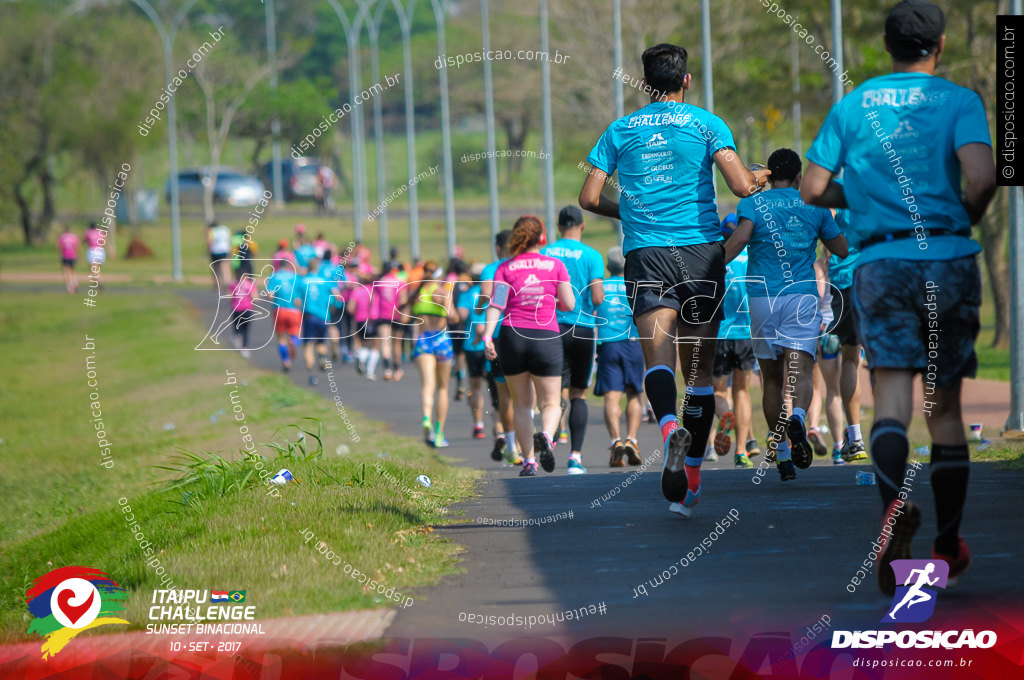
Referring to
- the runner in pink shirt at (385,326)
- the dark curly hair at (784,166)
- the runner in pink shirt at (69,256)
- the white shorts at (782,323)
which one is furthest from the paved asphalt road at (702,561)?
the runner in pink shirt at (69,256)

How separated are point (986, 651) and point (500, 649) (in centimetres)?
154

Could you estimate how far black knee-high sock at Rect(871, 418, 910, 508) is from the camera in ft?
16.5

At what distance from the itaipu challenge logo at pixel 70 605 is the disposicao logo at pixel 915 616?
2783 millimetres

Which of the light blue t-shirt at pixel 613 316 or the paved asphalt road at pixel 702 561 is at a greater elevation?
the light blue t-shirt at pixel 613 316

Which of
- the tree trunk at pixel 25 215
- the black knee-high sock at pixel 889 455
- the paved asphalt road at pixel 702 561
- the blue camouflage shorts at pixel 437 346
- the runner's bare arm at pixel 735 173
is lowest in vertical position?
the paved asphalt road at pixel 702 561

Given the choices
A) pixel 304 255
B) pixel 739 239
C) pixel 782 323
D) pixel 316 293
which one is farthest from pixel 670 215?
pixel 304 255

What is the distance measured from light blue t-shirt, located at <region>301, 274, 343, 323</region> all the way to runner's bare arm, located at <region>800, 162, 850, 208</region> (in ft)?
54.1

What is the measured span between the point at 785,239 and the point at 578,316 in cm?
328

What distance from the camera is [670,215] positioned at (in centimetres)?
678

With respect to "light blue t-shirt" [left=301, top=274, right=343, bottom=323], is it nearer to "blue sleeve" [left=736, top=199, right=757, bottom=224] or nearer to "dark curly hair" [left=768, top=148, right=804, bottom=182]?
"dark curly hair" [left=768, top=148, right=804, bottom=182]

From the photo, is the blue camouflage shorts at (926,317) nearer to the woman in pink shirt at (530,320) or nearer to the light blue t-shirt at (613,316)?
the woman in pink shirt at (530,320)

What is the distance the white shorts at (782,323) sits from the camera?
8.49 m

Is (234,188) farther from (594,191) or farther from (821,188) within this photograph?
(821,188)

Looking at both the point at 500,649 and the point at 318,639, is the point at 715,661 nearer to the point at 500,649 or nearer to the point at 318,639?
the point at 500,649
